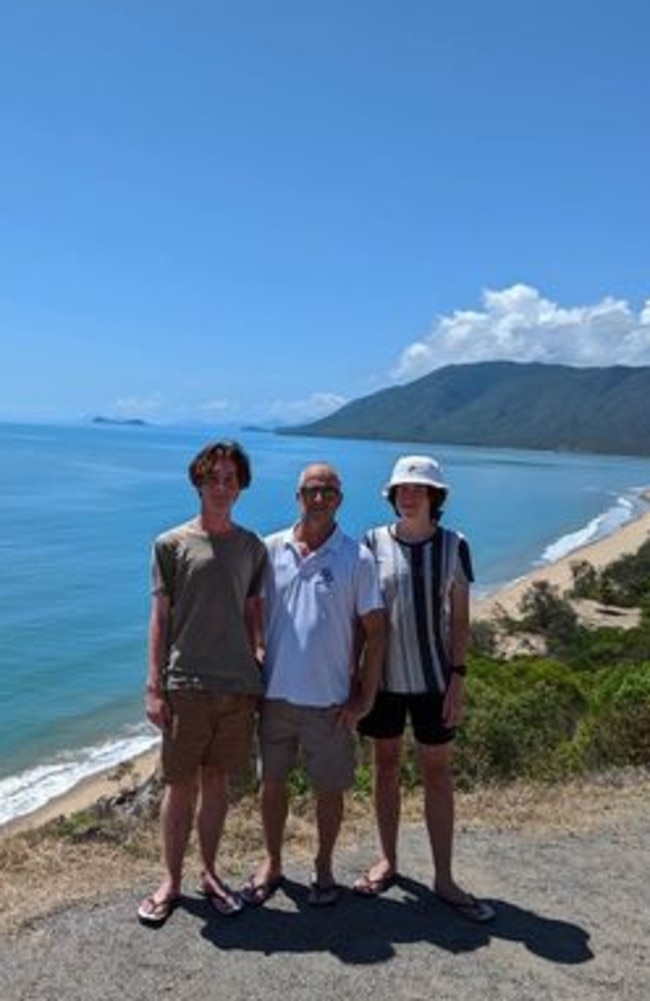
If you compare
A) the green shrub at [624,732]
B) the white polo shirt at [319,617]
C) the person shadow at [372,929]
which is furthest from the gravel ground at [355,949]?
the green shrub at [624,732]

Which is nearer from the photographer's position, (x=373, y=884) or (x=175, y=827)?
(x=175, y=827)

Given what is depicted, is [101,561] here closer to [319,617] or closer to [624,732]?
[624,732]

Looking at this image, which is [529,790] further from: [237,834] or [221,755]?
[221,755]

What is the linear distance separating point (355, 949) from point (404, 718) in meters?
1.05

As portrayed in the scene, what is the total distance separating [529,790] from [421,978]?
3221mm

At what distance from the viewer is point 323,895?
536cm

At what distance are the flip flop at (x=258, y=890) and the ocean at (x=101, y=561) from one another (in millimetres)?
11395

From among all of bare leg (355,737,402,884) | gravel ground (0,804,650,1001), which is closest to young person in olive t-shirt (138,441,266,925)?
gravel ground (0,804,650,1001)

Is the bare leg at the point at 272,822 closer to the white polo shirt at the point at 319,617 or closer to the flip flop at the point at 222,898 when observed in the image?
the flip flop at the point at 222,898

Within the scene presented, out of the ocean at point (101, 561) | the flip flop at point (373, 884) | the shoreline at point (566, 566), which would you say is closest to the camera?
the flip flop at point (373, 884)

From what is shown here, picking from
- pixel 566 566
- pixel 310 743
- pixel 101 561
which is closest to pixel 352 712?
pixel 310 743

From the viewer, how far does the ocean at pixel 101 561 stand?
20.7m

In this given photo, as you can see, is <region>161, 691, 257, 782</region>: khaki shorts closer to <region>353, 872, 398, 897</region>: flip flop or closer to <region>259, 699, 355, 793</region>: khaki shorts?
<region>259, 699, 355, 793</region>: khaki shorts

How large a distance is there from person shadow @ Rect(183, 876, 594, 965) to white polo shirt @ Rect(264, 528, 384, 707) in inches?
39.4
